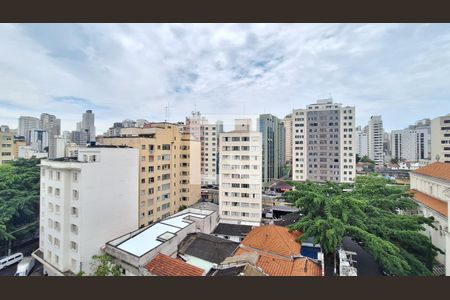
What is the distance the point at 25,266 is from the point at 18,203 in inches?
72.9

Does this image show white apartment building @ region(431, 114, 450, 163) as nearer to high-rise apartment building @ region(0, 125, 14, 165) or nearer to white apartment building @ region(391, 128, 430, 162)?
white apartment building @ region(391, 128, 430, 162)

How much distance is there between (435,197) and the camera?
6.12 metres

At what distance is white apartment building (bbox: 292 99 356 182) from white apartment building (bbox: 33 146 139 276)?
11.9 meters

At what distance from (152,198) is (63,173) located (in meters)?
3.15

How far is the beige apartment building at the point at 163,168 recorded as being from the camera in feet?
23.7

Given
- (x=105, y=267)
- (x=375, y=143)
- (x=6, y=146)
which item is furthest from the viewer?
(x=375, y=143)

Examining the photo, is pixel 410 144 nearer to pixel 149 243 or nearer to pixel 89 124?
pixel 149 243

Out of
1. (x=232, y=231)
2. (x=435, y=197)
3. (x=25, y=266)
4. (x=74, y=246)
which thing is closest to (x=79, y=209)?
(x=74, y=246)

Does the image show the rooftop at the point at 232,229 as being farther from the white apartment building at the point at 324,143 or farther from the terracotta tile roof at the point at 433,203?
the white apartment building at the point at 324,143

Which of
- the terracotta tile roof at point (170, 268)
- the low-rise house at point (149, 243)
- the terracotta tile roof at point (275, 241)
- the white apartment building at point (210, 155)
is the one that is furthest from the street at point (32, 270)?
the white apartment building at point (210, 155)

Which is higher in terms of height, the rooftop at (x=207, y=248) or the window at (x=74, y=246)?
the window at (x=74, y=246)

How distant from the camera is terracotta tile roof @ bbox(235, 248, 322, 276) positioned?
3.97 meters

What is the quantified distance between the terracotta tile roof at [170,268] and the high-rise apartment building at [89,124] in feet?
11.9

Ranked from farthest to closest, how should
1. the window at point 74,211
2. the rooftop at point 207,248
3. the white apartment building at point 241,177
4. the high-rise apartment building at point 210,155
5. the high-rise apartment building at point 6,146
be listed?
the high-rise apartment building at point 210,155, the high-rise apartment building at point 6,146, the white apartment building at point 241,177, the rooftop at point 207,248, the window at point 74,211
